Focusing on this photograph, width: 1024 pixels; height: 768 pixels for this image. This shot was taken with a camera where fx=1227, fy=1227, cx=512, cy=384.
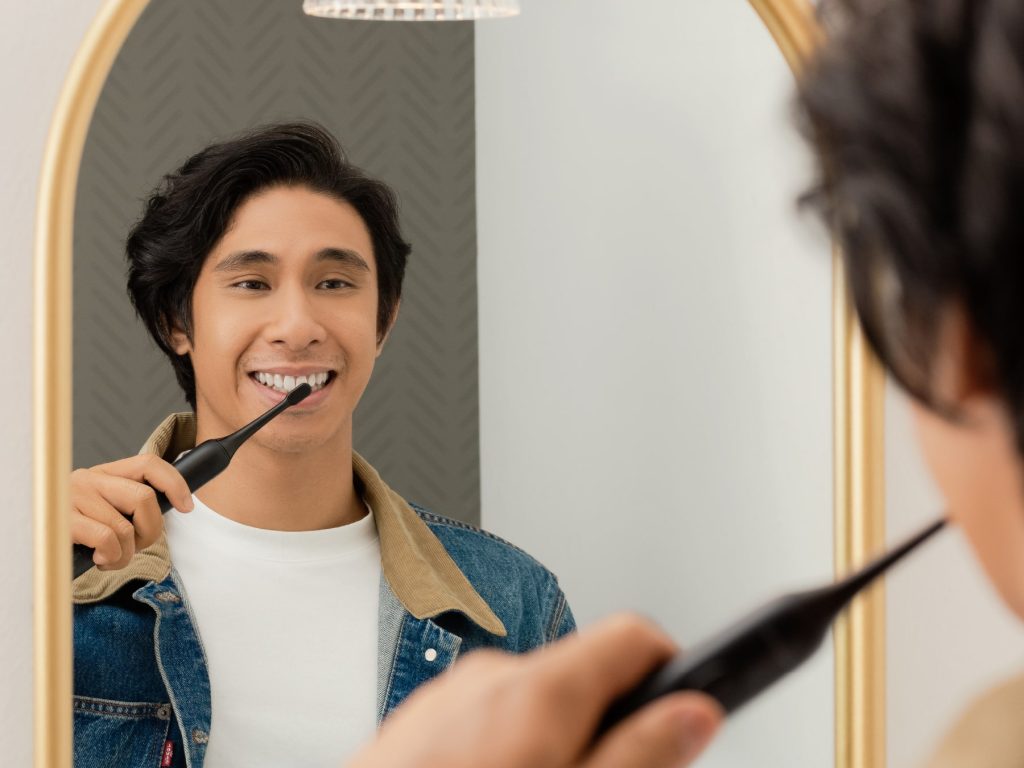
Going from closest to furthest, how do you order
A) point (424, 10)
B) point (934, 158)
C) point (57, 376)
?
point (934, 158) → point (57, 376) → point (424, 10)

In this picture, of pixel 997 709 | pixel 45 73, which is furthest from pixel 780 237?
pixel 997 709

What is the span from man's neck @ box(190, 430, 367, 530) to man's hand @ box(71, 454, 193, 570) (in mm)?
28

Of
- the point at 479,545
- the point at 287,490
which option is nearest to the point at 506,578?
the point at 479,545

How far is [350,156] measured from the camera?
28.9 inches

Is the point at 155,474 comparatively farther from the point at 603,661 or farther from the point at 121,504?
the point at 603,661

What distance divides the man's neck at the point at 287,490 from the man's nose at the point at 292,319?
64 mm

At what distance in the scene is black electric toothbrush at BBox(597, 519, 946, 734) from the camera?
273 mm

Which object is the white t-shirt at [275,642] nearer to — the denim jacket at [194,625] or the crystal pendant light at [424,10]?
the denim jacket at [194,625]

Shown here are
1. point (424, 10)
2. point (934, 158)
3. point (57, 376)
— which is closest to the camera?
point (934, 158)

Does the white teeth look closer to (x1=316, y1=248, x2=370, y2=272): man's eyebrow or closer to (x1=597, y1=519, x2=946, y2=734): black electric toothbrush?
(x1=316, y1=248, x2=370, y2=272): man's eyebrow

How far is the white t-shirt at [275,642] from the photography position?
27.2 inches

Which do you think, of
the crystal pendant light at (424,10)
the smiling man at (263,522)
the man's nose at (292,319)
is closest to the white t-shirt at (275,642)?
the smiling man at (263,522)

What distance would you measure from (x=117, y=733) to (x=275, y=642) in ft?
0.32

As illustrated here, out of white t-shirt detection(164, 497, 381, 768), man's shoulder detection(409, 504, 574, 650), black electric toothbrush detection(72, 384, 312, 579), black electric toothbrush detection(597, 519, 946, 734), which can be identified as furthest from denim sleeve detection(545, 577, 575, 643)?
black electric toothbrush detection(597, 519, 946, 734)
